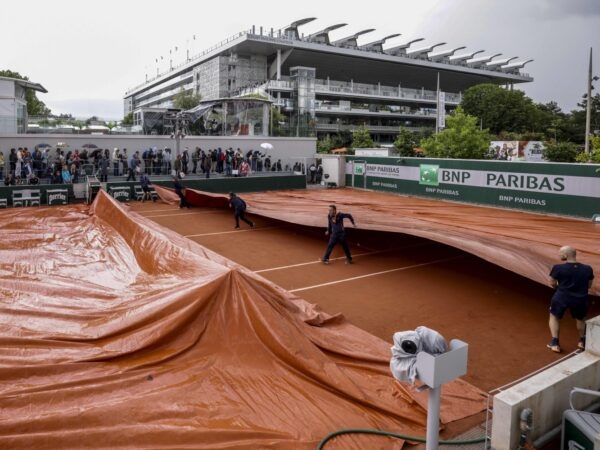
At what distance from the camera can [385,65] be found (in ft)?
266

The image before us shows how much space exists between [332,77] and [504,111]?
2857cm

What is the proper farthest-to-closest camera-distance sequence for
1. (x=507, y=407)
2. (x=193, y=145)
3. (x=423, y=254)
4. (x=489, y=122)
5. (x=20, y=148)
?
1. (x=489, y=122)
2. (x=193, y=145)
3. (x=20, y=148)
4. (x=423, y=254)
5. (x=507, y=407)

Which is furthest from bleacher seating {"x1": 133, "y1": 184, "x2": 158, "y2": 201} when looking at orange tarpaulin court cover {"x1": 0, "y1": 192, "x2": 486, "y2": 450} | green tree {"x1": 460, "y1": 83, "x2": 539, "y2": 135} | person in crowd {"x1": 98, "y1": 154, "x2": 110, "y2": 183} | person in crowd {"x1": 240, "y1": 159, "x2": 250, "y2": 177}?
green tree {"x1": 460, "y1": 83, "x2": 539, "y2": 135}

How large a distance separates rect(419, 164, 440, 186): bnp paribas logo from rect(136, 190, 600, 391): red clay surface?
8.63 meters

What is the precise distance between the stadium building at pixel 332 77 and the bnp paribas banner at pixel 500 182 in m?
23.8

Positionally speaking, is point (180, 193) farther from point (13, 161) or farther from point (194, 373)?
point (194, 373)

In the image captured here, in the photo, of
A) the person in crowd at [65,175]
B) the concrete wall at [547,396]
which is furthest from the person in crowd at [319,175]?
the concrete wall at [547,396]

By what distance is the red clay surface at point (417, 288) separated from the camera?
8.29 meters

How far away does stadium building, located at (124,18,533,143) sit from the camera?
218ft

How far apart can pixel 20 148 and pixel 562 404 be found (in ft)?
97.0

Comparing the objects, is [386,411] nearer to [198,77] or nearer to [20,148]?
[20,148]

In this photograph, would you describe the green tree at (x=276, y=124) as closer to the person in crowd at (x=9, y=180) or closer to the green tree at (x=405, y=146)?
the green tree at (x=405, y=146)

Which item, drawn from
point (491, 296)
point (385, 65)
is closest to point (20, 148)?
point (491, 296)

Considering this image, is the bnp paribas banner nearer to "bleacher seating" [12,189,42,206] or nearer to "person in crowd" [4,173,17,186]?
"bleacher seating" [12,189,42,206]
